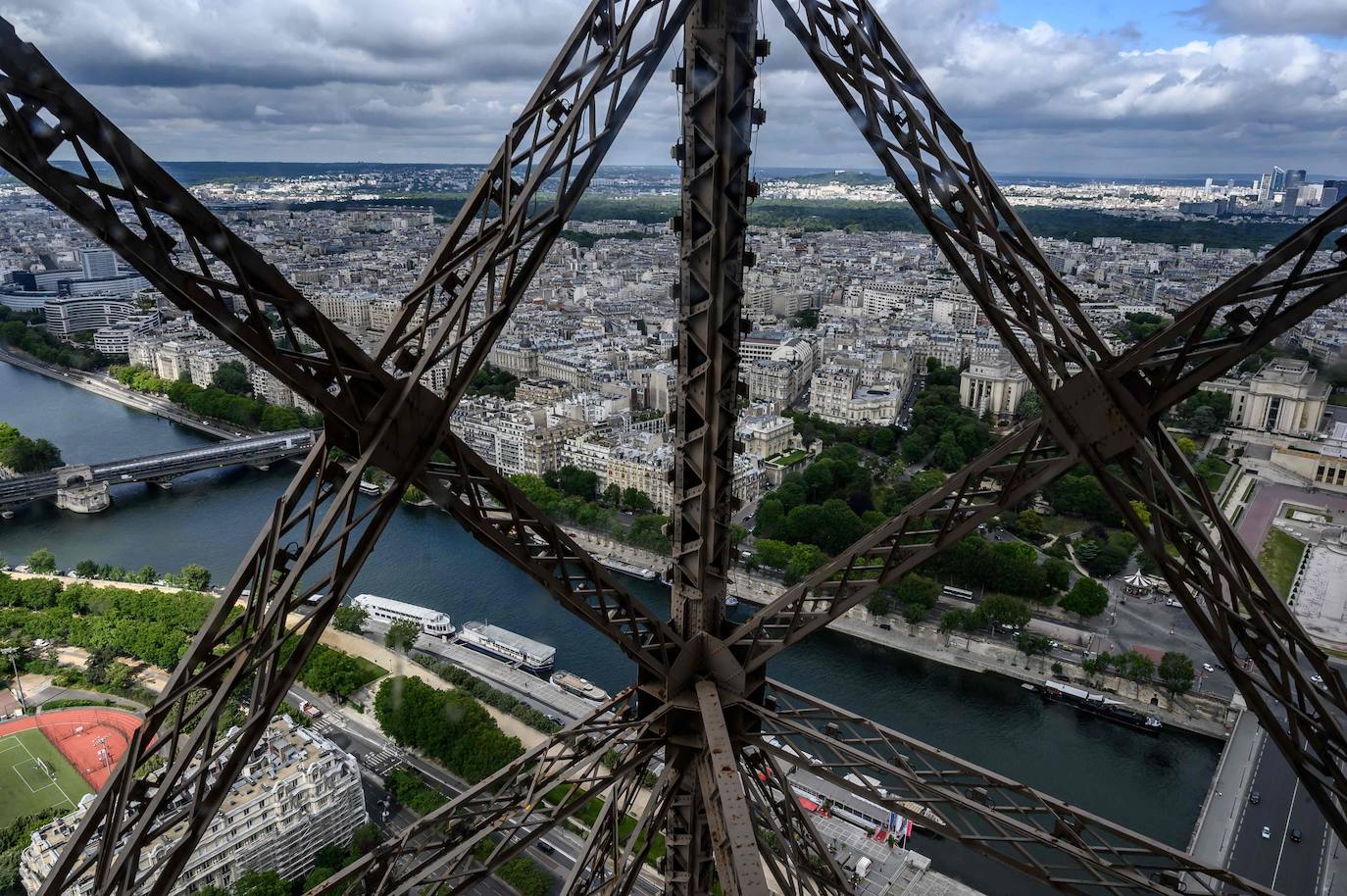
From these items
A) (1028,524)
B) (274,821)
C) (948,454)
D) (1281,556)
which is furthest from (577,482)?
(1281,556)

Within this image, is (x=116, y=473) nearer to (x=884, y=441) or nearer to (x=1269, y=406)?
(x=884, y=441)

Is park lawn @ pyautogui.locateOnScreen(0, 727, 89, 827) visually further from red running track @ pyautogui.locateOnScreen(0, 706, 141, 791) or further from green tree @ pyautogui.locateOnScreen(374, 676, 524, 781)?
green tree @ pyautogui.locateOnScreen(374, 676, 524, 781)

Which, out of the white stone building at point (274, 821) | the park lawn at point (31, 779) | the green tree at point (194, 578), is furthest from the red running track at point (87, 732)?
the green tree at point (194, 578)

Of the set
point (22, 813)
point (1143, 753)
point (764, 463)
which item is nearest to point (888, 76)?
point (22, 813)

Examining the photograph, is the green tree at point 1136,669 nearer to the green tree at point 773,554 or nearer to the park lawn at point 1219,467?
the park lawn at point 1219,467

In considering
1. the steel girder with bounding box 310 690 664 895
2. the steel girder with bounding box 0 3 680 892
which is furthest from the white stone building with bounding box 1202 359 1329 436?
the steel girder with bounding box 0 3 680 892

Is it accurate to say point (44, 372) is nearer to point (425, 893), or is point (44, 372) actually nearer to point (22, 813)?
point (22, 813)
